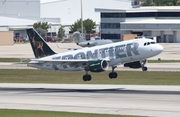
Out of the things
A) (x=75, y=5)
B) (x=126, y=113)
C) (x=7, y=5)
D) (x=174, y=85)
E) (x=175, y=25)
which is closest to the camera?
(x=126, y=113)

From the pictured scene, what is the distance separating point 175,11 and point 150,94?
371 feet

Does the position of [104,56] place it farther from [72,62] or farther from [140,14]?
[140,14]

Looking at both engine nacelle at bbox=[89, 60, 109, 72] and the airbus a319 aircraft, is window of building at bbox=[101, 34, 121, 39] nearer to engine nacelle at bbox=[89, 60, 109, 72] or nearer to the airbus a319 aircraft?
the airbus a319 aircraft

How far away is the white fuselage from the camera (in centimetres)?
5491

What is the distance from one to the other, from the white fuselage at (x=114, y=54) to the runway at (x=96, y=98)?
12.9 ft

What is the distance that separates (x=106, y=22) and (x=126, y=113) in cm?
12686

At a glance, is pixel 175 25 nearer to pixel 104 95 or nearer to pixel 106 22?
pixel 106 22

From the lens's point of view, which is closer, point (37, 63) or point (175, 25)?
point (37, 63)

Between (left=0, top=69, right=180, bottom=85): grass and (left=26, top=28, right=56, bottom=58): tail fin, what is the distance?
8.52 ft

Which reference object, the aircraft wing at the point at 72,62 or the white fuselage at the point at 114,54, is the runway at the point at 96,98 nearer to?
the aircraft wing at the point at 72,62

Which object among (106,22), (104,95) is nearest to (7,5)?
(106,22)

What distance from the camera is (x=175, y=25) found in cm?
14675

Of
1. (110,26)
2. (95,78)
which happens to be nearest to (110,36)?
(110,26)

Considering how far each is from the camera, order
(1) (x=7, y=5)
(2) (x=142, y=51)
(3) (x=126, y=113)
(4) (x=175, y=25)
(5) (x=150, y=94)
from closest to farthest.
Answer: (3) (x=126, y=113) → (5) (x=150, y=94) → (2) (x=142, y=51) → (4) (x=175, y=25) → (1) (x=7, y=5)
